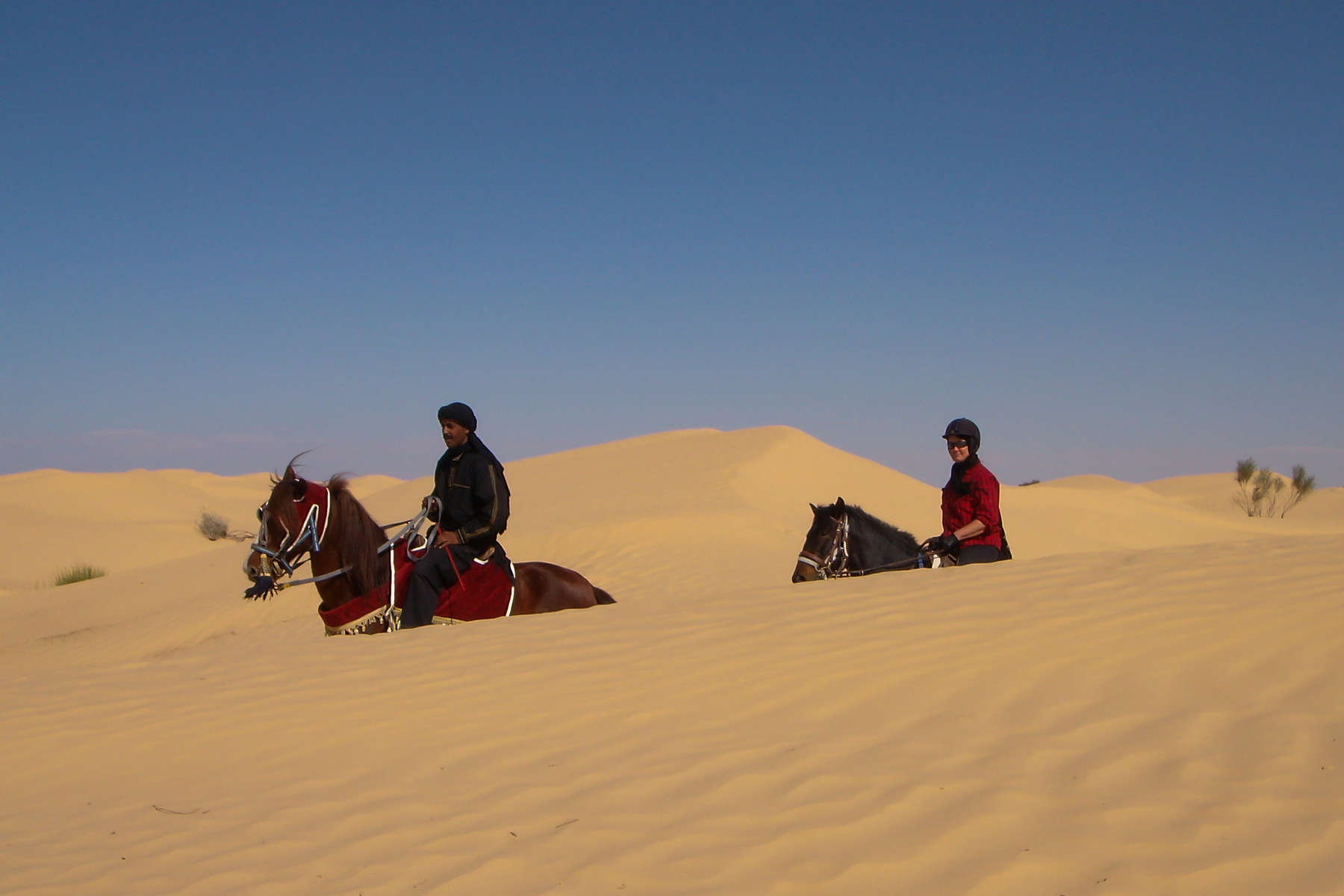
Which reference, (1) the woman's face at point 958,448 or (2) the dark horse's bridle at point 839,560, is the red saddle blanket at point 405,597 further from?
(1) the woman's face at point 958,448

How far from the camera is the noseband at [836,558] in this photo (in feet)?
25.5

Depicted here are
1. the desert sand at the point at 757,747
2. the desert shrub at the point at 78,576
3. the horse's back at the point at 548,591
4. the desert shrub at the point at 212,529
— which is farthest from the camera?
the desert shrub at the point at 212,529

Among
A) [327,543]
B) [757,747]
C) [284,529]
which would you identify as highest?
[284,529]

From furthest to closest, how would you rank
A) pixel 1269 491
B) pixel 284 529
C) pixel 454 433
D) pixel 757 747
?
pixel 1269 491 → pixel 454 433 → pixel 284 529 → pixel 757 747

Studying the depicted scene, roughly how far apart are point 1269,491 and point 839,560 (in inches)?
1704

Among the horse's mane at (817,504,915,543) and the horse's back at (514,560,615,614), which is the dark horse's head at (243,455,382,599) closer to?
the horse's back at (514,560,615,614)

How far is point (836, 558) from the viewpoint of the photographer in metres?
7.83

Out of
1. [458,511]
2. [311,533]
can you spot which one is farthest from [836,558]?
[311,533]

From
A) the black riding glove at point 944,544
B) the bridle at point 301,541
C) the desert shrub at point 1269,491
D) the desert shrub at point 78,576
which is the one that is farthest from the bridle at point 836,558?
the desert shrub at point 1269,491

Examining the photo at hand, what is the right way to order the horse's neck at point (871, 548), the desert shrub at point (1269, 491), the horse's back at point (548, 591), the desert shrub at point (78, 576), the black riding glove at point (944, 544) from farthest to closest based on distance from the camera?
the desert shrub at point (1269, 491) → the desert shrub at point (78, 576) → the horse's neck at point (871, 548) → the horse's back at point (548, 591) → the black riding glove at point (944, 544)

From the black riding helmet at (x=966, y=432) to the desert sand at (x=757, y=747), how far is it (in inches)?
37.3

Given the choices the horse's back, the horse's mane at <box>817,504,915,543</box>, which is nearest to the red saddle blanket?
the horse's back

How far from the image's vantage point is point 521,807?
3990 millimetres

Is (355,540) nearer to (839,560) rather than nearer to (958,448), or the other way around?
(839,560)
